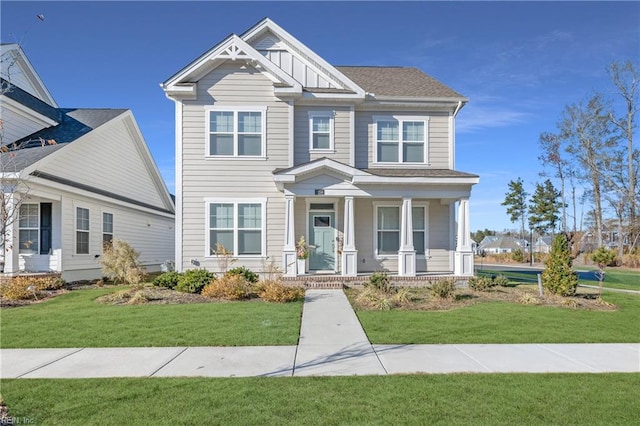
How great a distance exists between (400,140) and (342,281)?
5.90m

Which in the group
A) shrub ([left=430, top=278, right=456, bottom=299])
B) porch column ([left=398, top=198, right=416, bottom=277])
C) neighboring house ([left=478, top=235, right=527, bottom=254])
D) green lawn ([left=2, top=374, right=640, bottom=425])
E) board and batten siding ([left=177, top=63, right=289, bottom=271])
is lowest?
neighboring house ([left=478, top=235, right=527, bottom=254])

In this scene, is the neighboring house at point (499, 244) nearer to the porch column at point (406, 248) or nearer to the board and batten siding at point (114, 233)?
the board and batten siding at point (114, 233)

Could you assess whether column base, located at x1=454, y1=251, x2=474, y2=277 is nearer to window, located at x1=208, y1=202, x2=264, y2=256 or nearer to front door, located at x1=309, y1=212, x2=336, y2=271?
front door, located at x1=309, y1=212, x2=336, y2=271

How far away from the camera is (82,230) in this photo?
15859mm

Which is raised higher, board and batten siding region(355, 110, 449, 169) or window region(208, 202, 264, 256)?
board and batten siding region(355, 110, 449, 169)

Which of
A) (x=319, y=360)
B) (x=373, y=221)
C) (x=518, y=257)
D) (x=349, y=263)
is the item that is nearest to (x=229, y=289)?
(x=349, y=263)

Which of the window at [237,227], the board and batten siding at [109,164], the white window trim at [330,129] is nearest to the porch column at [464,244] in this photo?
the white window trim at [330,129]

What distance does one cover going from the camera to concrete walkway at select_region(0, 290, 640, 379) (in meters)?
5.75

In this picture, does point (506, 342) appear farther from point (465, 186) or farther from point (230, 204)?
point (230, 204)

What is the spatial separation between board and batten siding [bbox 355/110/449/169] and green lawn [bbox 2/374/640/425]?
10.7 m

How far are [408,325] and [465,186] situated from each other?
7.25 metres

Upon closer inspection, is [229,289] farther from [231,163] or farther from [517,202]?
[517,202]

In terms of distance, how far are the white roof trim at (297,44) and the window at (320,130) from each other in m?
1.29

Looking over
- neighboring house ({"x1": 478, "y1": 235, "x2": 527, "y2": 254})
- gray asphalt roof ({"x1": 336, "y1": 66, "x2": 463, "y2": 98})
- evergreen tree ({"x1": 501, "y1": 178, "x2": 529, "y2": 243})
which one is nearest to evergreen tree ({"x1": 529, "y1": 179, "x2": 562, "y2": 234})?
evergreen tree ({"x1": 501, "y1": 178, "x2": 529, "y2": 243})
